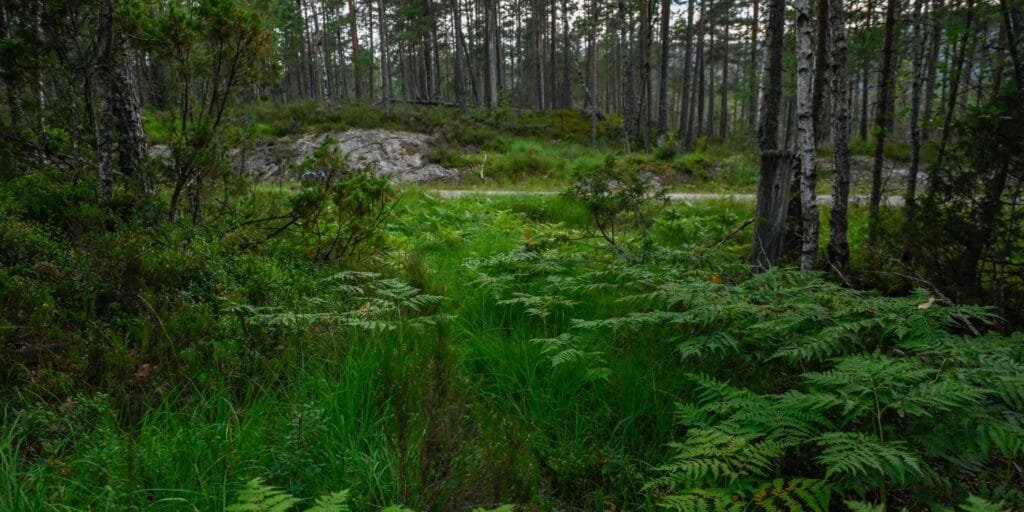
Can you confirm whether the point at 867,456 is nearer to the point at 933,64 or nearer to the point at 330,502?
the point at 330,502

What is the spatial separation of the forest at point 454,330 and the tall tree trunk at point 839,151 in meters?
0.04

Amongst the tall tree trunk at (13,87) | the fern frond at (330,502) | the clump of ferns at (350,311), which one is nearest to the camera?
the fern frond at (330,502)

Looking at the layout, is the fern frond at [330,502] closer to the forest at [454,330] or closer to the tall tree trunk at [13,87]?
the forest at [454,330]

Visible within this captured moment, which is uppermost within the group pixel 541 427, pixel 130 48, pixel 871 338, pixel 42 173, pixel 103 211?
pixel 130 48

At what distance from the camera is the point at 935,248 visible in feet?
17.5

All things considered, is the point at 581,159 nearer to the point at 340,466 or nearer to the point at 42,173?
the point at 42,173

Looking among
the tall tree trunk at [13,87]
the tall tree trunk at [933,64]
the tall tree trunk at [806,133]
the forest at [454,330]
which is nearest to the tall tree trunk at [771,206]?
the forest at [454,330]

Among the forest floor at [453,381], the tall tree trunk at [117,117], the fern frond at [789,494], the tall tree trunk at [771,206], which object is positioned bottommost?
the fern frond at [789,494]

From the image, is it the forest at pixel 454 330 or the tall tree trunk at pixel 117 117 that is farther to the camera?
the tall tree trunk at pixel 117 117

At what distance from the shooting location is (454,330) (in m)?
4.03

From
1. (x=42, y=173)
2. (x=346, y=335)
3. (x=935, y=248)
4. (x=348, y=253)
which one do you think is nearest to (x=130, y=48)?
(x=42, y=173)

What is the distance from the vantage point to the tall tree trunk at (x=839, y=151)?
6.05 m

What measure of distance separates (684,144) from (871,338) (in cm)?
2434

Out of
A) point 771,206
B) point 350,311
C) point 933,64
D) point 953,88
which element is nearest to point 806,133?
point 771,206
